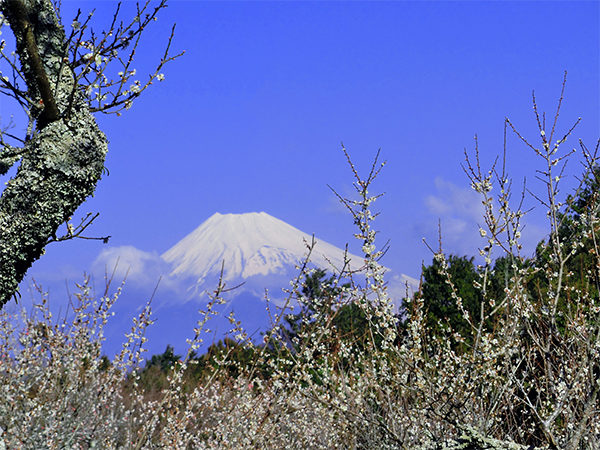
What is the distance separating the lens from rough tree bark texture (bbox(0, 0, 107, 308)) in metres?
3.83

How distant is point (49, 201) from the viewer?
3.86m

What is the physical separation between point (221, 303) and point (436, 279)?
28.6 feet

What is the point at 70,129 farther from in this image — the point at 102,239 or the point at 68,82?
the point at 102,239

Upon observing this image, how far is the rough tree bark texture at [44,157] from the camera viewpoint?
3.83 meters

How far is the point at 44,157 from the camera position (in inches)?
152

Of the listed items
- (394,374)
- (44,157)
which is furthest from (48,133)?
(394,374)

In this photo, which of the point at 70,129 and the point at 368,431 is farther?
the point at 368,431

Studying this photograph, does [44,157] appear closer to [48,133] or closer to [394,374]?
[48,133]

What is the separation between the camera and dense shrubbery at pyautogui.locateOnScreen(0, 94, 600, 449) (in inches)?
188

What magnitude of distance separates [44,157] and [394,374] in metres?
3.75

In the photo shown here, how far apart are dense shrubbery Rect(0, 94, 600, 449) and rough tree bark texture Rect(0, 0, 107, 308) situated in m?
1.43

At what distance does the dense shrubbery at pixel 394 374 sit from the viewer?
4777mm

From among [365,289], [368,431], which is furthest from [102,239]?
[368,431]

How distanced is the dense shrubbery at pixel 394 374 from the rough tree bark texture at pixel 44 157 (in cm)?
143
